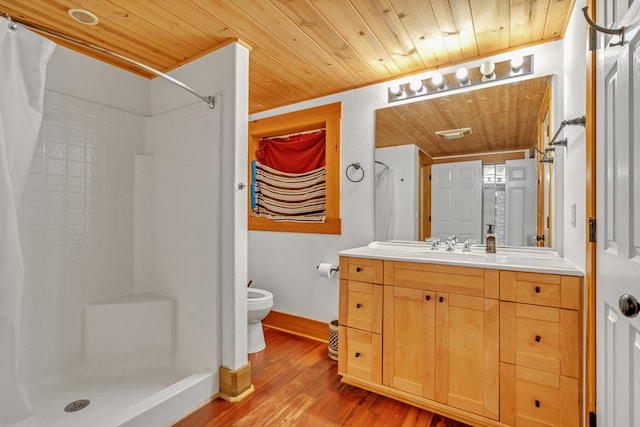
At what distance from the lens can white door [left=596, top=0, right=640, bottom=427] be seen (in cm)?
79

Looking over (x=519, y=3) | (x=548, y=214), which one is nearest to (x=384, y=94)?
(x=519, y=3)

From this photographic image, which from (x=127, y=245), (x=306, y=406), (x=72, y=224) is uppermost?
(x=72, y=224)

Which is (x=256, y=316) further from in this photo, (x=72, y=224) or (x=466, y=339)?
(x=466, y=339)

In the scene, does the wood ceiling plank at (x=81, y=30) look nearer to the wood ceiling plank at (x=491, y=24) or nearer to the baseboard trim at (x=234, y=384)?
the wood ceiling plank at (x=491, y=24)

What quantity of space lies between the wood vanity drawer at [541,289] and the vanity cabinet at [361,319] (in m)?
0.66

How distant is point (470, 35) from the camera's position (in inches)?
72.9

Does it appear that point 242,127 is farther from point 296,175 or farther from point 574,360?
point 574,360

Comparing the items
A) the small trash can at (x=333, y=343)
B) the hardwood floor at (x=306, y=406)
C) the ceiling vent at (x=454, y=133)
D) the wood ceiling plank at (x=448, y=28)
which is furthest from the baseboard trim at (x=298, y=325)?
the wood ceiling plank at (x=448, y=28)

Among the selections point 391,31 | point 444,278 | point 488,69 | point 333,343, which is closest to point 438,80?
point 488,69

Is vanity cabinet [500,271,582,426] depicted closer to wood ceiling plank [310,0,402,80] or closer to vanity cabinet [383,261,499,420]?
vanity cabinet [383,261,499,420]

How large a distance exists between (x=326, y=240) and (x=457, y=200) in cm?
112

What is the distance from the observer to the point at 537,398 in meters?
1.44

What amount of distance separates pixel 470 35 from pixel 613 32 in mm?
1161

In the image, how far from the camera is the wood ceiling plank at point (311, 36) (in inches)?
64.4
